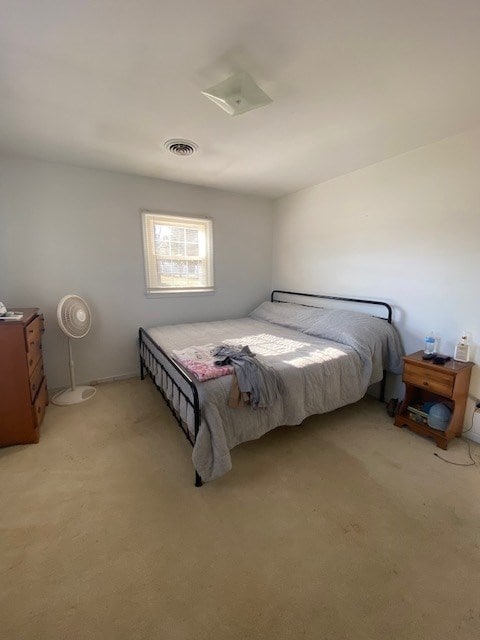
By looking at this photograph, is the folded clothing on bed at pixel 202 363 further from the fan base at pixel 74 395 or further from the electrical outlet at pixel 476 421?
the electrical outlet at pixel 476 421

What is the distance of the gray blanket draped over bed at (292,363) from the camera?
1.79 m

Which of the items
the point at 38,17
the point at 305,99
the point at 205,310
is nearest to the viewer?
the point at 38,17

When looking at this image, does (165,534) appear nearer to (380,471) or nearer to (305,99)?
(380,471)

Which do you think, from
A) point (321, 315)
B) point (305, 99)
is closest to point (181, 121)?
point (305, 99)

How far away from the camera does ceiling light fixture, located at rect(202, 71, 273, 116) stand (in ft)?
5.38

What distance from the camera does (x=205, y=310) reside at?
13.5 feet

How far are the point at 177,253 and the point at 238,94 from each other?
2.33 meters

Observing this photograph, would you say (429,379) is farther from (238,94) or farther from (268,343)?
(238,94)

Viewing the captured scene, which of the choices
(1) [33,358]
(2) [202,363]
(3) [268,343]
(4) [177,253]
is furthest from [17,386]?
(4) [177,253]

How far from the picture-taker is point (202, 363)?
2.12 m

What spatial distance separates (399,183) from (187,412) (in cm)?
293

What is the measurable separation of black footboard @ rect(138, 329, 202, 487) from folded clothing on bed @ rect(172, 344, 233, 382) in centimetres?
6

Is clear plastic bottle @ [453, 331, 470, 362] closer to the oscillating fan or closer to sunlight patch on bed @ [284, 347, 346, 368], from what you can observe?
sunlight patch on bed @ [284, 347, 346, 368]

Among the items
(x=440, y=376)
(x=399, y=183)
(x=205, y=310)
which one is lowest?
(x=440, y=376)
